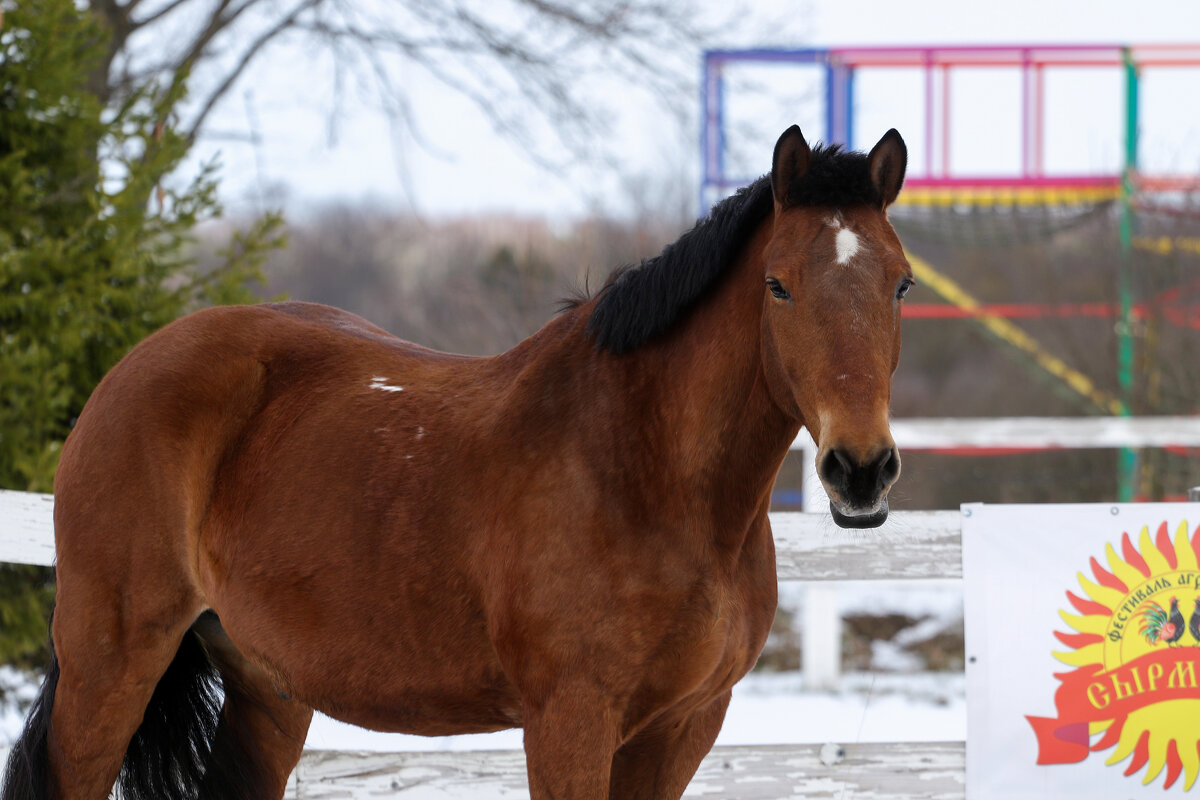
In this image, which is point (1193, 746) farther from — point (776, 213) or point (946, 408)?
point (946, 408)

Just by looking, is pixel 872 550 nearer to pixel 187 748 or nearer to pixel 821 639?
pixel 187 748

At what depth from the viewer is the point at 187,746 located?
9.23ft

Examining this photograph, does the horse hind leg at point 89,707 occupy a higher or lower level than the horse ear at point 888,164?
lower

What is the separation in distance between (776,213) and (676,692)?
0.95m

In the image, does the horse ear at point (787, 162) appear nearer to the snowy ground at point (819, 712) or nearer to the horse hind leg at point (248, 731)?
the horse hind leg at point (248, 731)

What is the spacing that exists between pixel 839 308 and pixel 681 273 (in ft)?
1.39

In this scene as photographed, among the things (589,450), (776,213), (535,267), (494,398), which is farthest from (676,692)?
(535,267)

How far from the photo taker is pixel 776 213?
2.06m

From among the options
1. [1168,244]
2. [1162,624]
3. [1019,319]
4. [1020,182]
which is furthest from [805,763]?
[1019,319]

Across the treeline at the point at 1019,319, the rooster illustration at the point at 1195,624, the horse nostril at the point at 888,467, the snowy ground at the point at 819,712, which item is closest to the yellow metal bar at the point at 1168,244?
the treeline at the point at 1019,319

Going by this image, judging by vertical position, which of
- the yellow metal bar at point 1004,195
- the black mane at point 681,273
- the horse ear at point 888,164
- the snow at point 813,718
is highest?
the yellow metal bar at point 1004,195

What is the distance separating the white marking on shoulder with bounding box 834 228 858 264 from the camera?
189 centimetres

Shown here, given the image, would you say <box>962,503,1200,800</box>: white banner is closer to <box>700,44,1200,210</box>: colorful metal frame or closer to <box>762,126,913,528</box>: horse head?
<box>762,126,913,528</box>: horse head

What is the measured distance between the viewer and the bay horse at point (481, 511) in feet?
6.55
